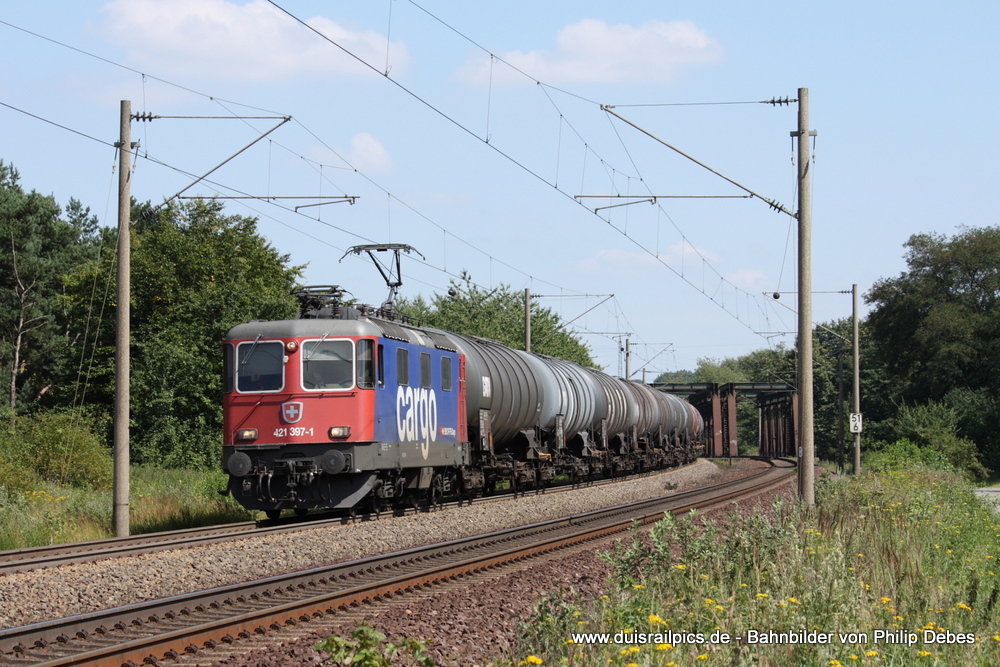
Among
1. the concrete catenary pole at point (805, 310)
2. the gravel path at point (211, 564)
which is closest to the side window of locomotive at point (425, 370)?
the gravel path at point (211, 564)

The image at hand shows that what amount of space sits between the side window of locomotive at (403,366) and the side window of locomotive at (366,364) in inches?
38.4

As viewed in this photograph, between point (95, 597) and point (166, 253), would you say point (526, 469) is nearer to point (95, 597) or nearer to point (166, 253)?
point (95, 597)

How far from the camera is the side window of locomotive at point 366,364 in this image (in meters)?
16.5

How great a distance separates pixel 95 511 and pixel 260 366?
4.16 meters

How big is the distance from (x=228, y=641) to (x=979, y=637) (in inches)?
227

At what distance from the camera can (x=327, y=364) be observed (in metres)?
16.5

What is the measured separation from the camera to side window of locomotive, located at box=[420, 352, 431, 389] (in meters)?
18.6

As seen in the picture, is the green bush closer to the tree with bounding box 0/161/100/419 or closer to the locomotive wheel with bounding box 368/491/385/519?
the locomotive wheel with bounding box 368/491/385/519

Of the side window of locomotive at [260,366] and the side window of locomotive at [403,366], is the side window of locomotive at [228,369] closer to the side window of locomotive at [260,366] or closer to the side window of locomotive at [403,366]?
the side window of locomotive at [260,366]

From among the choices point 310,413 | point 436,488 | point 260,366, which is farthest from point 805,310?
point 260,366

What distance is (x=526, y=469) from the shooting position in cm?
2495

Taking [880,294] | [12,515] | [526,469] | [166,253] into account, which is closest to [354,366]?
[12,515]

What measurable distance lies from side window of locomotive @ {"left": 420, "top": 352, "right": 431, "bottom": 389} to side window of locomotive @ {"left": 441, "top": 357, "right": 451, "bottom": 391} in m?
0.60

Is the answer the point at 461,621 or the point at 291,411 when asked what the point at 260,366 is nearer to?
the point at 291,411
